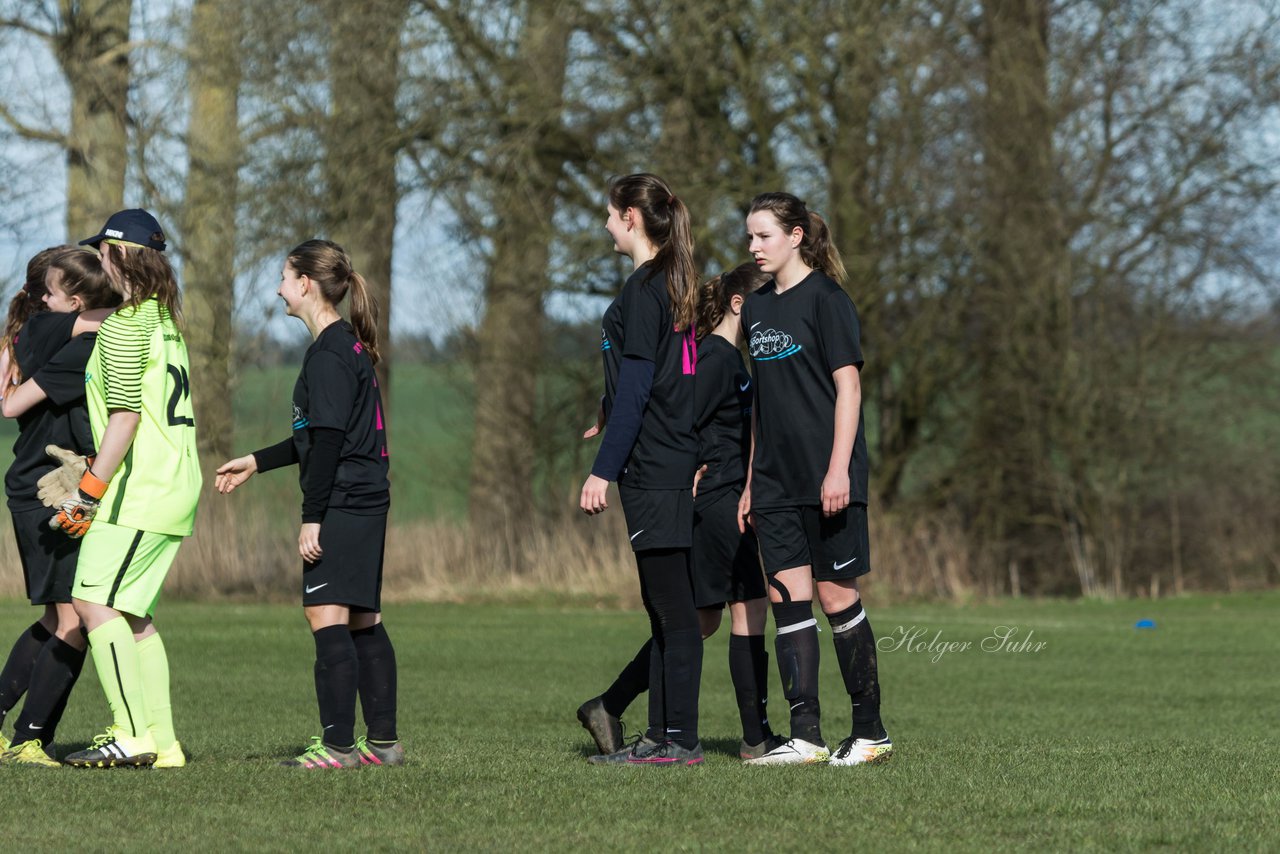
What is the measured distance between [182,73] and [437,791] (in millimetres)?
18077

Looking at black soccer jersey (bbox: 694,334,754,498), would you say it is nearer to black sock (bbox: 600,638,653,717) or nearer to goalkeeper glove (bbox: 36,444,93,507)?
black sock (bbox: 600,638,653,717)

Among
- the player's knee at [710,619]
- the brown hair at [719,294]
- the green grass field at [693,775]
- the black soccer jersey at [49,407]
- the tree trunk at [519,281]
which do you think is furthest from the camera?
the tree trunk at [519,281]

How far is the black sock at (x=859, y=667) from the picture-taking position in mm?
5969

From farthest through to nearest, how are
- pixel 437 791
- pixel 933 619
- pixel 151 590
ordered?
pixel 933 619, pixel 151 590, pixel 437 791

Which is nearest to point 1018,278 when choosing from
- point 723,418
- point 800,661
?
point 723,418

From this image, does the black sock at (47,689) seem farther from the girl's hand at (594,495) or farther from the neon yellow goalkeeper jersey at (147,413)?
the girl's hand at (594,495)

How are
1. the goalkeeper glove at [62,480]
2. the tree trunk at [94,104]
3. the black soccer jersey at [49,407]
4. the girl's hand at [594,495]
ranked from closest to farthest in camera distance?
1. the girl's hand at [594,495]
2. the goalkeeper glove at [62,480]
3. the black soccer jersey at [49,407]
4. the tree trunk at [94,104]

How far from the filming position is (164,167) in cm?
2169

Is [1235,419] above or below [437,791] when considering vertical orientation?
above

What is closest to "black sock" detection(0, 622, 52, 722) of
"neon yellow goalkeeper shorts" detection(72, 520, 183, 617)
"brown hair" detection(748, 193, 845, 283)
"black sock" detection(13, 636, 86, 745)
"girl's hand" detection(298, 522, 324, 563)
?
"black sock" detection(13, 636, 86, 745)

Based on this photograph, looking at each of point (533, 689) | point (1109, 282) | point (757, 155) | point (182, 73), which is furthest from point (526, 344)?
point (533, 689)

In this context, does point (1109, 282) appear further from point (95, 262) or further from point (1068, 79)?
point (95, 262)

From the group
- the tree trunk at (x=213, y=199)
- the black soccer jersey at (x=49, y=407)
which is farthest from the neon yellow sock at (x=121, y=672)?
the tree trunk at (x=213, y=199)

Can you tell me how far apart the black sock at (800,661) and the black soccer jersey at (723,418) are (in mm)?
567
